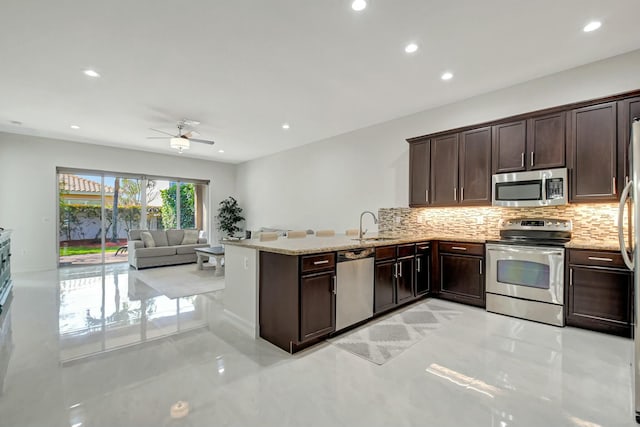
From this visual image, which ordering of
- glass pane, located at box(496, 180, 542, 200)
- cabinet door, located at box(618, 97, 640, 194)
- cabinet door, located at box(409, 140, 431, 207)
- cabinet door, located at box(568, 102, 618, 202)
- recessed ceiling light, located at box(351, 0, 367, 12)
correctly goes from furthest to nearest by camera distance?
cabinet door, located at box(409, 140, 431, 207), glass pane, located at box(496, 180, 542, 200), cabinet door, located at box(568, 102, 618, 202), cabinet door, located at box(618, 97, 640, 194), recessed ceiling light, located at box(351, 0, 367, 12)

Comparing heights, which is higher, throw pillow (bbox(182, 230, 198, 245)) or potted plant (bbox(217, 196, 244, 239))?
potted plant (bbox(217, 196, 244, 239))

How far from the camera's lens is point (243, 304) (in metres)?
3.19

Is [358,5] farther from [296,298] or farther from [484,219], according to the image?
[484,219]

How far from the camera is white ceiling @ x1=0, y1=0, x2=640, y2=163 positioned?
2604 mm

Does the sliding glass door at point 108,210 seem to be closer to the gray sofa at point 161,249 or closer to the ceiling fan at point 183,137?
the gray sofa at point 161,249

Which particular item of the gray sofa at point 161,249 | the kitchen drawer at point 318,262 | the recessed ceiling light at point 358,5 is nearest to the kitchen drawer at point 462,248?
the kitchen drawer at point 318,262

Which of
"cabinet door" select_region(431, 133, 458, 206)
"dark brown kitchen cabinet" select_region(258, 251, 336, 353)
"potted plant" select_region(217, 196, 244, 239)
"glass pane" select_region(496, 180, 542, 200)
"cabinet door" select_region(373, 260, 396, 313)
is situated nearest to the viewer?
"dark brown kitchen cabinet" select_region(258, 251, 336, 353)

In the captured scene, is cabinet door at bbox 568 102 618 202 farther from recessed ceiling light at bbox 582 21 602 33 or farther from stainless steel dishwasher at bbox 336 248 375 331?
stainless steel dishwasher at bbox 336 248 375 331

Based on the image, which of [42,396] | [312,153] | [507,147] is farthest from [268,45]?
[312,153]

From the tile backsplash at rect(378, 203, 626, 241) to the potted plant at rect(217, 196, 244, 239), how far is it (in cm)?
546

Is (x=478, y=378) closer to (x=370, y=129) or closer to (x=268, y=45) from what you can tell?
(x=268, y=45)

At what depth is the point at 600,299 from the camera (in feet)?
10.0

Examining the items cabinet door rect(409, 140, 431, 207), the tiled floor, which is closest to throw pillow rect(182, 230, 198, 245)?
the tiled floor

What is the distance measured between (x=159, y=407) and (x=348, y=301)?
1799mm
